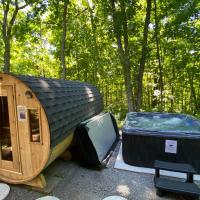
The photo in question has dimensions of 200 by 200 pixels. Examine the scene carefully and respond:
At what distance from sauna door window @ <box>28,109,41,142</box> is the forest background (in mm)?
4984

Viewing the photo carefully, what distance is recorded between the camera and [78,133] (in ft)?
12.6

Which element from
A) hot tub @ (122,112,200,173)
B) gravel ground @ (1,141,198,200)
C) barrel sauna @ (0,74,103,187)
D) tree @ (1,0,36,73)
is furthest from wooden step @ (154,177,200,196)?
tree @ (1,0,36,73)

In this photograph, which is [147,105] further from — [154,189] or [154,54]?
[154,189]

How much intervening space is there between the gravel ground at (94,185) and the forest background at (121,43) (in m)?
4.37

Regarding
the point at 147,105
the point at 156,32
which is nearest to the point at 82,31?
the point at 156,32

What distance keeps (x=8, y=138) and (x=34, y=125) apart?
2.73 ft

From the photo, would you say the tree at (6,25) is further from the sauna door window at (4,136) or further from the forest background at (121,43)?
the sauna door window at (4,136)

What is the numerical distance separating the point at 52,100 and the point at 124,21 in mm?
5231

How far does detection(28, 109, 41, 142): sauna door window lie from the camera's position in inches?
116

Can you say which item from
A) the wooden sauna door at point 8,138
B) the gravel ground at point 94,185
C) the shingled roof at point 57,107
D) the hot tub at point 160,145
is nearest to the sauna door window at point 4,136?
the wooden sauna door at point 8,138

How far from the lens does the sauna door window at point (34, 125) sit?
2951mm

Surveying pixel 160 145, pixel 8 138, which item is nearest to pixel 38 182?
pixel 8 138

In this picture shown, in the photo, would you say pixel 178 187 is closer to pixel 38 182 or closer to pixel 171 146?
pixel 171 146

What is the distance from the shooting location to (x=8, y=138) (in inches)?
138
